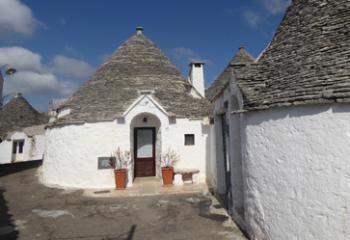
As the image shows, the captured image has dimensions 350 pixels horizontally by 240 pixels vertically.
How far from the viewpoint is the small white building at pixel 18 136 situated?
27.8 metres

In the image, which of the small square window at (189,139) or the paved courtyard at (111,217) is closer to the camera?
the paved courtyard at (111,217)

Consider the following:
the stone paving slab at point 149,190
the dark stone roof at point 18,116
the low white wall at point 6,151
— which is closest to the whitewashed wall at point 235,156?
the stone paving slab at point 149,190

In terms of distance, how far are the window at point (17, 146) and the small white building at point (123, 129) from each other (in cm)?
1853

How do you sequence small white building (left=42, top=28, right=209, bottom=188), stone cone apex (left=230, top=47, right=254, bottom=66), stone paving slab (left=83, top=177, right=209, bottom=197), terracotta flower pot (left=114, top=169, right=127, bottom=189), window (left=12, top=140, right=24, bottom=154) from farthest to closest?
window (left=12, top=140, right=24, bottom=154) → stone cone apex (left=230, top=47, right=254, bottom=66) → small white building (left=42, top=28, right=209, bottom=188) → terracotta flower pot (left=114, top=169, right=127, bottom=189) → stone paving slab (left=83, top=177, right=209, bottom=197)

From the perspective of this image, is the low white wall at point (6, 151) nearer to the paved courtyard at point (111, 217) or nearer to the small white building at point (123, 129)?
the small white building at point (123, 129)

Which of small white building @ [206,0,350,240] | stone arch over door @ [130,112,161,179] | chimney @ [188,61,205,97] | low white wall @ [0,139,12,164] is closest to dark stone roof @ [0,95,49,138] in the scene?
low white wall @ [0,139,12,164]

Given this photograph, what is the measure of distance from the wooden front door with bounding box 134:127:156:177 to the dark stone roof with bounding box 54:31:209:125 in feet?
5.21

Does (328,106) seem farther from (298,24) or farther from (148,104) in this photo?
(148,104)

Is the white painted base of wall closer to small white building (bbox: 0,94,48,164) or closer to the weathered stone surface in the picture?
the weathered stone surface

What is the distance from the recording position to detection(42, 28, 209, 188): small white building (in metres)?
11.5

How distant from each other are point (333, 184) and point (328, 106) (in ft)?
4.05

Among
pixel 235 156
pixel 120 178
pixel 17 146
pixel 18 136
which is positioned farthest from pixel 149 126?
pixel 17 146

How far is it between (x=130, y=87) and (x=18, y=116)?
24.2 meters

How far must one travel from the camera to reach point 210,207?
8141 millimetres
